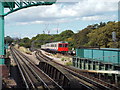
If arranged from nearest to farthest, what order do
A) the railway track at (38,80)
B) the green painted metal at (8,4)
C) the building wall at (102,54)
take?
the railway track at (38,80) < the green painted metal at (8,4) < the building wall at (102,54)

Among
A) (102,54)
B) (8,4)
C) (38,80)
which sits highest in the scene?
(8,4)

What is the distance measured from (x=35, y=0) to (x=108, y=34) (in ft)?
93.2

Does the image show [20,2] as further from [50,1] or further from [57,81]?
[57,81]

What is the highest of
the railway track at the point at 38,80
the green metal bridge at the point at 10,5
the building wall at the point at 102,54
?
the green metal bridge at the point at 10,5

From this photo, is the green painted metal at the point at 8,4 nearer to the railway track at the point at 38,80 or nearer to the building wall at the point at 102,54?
the railway track at the point at 38,80

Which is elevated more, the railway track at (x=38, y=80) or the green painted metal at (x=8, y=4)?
the green painted metal at (x=8, y=4)

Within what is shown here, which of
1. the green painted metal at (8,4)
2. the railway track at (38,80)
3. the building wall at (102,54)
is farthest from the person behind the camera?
the building wall at (102,54)

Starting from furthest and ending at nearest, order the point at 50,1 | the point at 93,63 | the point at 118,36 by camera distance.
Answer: the point at 118,36
the point at 93,63
the point at 50,1

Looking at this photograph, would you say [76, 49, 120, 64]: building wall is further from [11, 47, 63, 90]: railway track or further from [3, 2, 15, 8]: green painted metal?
[3, 2, 15, 8]: green painted metal

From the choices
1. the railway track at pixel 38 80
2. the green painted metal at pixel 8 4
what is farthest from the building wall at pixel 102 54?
the green painted metal at pixel 8 4

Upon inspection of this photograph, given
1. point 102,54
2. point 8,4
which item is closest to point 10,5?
point 8,4

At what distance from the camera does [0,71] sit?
48.2 ft

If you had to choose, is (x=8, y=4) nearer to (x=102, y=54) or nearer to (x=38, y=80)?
(x=38, y=80)

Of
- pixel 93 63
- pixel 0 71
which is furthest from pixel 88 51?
pixel 0 71
